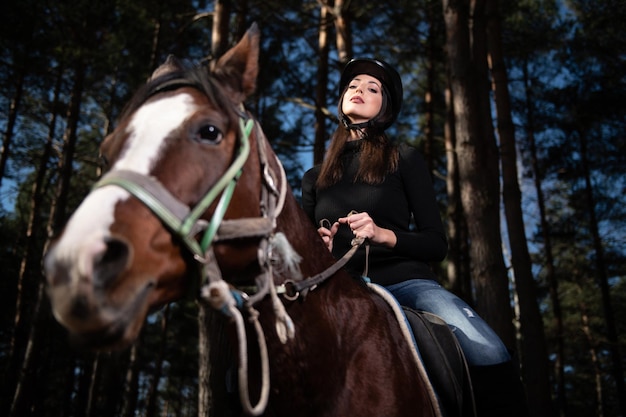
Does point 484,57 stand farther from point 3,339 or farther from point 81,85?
point 3,339

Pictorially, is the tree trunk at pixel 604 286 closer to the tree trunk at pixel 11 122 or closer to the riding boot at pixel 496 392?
Result: the riding boot at pixel 496 392

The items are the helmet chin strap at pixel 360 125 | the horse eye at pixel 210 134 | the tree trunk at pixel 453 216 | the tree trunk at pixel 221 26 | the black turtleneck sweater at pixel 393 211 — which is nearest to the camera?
the horse eye at pixel 210 134

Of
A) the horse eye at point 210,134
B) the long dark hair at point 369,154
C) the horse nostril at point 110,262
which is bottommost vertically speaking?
the horse nostril at point 110,262

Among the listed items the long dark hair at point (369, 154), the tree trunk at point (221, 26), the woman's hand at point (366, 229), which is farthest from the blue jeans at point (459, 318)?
the tree trunk at point (221, 26)

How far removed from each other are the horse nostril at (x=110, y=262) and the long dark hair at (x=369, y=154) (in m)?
1.86

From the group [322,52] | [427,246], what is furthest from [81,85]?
[427,246]

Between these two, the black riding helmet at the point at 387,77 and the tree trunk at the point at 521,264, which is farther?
the tree trunk at the point at 521,264

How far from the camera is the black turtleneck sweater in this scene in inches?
112

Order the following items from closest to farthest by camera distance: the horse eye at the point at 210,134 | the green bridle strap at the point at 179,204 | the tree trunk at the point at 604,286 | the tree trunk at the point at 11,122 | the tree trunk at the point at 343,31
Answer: the green bridle strap at the point at 179,204 < the horse eye at the point at 210,134 < the tree trunk at the point at 343,31 < the tree trunk at the point at 11,122 < the tree trunk at the point at 604,286

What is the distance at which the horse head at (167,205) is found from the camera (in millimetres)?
1362

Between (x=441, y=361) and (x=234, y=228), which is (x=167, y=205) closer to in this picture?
(x=234, y=228)

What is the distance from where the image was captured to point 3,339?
20609 millimetres

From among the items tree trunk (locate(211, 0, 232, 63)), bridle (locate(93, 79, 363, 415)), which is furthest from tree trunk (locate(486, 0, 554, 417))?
bridle (locate(93, 79, 363, 415))

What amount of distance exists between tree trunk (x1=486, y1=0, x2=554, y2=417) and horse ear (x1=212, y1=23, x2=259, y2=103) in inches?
297
